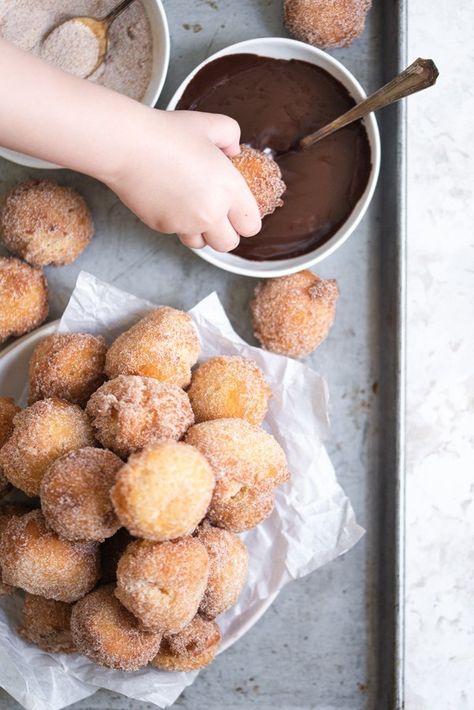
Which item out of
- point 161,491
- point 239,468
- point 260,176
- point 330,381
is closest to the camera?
point 161,491

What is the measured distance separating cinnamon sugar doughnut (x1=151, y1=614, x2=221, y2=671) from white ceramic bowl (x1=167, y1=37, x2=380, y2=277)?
428 millimetres

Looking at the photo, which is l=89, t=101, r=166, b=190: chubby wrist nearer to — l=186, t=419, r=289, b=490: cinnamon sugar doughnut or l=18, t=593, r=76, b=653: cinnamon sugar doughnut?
l=186, t=419, r=289, b=490: cinnamon sugar doughnut

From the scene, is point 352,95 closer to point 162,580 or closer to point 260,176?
point 260,176

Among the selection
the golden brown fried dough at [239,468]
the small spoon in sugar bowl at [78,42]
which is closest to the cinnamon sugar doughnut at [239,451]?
the golden brown fried dough at [239,468]

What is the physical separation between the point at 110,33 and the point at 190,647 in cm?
76

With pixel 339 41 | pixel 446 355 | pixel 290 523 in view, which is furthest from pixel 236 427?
pixel 339 41

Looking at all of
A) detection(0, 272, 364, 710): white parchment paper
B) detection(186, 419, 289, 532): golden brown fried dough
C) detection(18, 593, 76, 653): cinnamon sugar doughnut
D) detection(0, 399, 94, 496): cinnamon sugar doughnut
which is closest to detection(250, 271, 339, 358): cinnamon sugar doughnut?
detection(0, 272, 364, 710): white parchment paper

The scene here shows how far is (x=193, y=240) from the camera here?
2.98 feet

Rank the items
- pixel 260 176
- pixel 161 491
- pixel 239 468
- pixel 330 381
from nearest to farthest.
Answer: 1. pixel 161 491
2. pixel 239 468
3. pixel 260 176
4. pixel 330 381

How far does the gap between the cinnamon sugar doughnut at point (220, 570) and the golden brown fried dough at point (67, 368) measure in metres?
0.22

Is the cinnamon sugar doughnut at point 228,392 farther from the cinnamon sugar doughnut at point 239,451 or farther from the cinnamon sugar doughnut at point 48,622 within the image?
the cinnamon sugar doughnut at point 48,622

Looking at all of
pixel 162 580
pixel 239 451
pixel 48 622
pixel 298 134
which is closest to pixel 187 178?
pixel 298 134

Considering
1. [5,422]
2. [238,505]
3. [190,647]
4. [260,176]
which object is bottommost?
[190,647]

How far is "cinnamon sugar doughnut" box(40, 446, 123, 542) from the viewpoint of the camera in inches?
29.5
